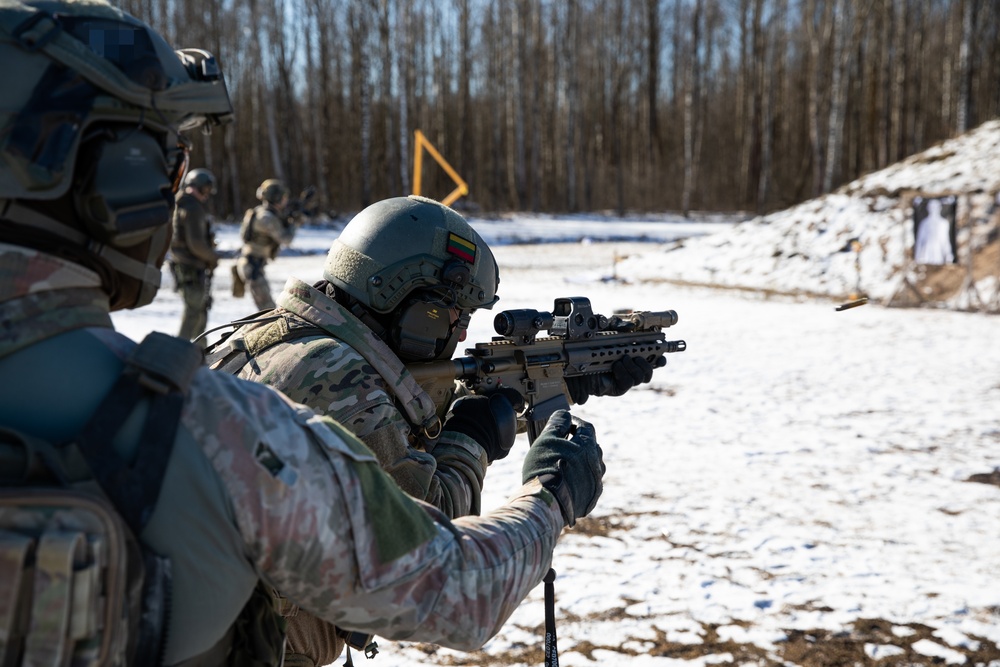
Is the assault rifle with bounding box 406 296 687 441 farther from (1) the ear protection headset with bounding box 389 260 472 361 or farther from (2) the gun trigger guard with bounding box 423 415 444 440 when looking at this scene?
(2) the gun trigger guard with bounding box 423 415 444 440

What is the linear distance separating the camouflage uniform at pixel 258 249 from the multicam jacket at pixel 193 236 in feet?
3.47

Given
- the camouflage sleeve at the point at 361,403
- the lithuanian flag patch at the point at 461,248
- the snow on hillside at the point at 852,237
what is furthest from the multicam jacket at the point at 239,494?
the snow on hillside at the point at 852,237

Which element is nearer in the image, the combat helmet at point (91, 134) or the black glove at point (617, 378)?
the combat helmet at point (91, 134)

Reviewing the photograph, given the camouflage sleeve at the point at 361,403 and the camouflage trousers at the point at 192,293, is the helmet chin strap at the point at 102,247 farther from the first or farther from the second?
the camouflage trousers at the point at 192,293

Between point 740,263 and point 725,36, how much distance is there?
31.0 m

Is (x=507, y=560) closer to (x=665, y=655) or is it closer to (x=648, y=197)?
(x=665, y=655)

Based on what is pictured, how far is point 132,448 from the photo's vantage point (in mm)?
1004

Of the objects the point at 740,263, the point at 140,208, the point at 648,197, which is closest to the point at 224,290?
the point at 740,263

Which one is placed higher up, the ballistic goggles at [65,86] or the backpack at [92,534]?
the ballistic goggles at [65,86]

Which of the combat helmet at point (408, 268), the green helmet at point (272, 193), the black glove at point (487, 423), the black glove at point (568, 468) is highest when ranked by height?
the green helmet at point (272, 193)

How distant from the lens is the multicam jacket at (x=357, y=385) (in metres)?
2.04

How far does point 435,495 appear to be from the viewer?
81.8 inches

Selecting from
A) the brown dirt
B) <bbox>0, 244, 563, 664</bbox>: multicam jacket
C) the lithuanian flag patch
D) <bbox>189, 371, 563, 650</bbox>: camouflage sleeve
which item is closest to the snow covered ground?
the brown dirt

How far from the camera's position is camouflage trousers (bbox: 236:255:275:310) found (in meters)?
9.34
